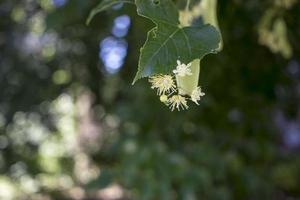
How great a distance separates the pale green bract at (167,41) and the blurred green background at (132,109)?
2.38 ft

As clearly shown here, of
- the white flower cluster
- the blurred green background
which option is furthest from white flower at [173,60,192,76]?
the blurred green background

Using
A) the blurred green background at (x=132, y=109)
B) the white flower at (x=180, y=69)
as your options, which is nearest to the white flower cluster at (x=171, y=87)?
the white flower at (x=180, y=69)

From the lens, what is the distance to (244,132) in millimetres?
2445

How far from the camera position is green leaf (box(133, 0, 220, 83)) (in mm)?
738

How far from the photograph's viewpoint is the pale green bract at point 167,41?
2.42 feet

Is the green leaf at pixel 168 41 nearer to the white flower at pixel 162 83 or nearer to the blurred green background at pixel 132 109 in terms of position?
the white flower at pixel 162 83

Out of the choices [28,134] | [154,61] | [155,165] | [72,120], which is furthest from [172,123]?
[72,120]

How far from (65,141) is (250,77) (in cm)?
180

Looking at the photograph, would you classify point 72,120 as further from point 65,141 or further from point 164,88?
point 164,88

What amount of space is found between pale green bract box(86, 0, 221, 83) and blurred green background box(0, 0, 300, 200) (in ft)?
2.38

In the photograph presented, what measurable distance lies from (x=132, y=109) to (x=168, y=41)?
4.76 feet

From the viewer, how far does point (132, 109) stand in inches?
87.0

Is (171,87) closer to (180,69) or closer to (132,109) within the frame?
(180,69)

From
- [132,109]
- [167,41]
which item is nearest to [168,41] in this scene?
[167,41]
